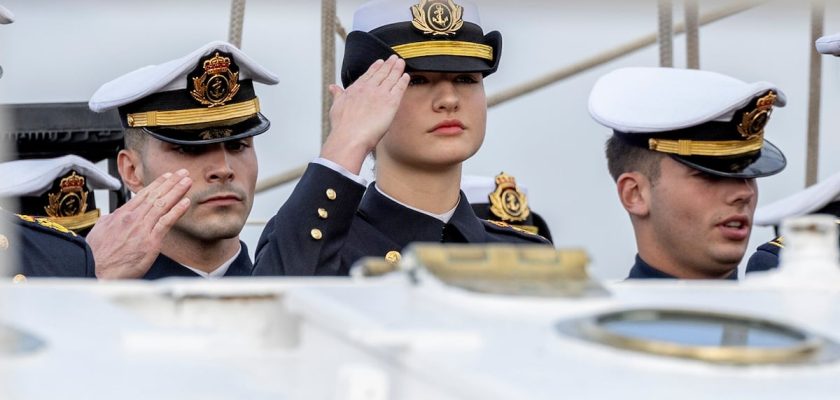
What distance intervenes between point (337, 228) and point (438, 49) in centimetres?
51

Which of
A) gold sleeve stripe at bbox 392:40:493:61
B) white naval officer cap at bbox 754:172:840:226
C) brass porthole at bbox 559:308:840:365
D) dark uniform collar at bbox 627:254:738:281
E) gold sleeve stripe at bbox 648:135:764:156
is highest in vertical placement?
gold sleeve stripe at bbox 392:40:493:61

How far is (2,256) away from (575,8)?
1.38 m

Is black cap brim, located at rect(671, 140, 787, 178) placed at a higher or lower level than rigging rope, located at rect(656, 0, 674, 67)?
lower

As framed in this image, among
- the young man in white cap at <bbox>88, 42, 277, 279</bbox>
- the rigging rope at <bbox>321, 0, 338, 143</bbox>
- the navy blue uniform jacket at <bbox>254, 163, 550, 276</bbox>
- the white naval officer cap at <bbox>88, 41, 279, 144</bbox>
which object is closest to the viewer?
the navy blue uniform jacket at <bbox>254, 163, 550, 276</bbox>

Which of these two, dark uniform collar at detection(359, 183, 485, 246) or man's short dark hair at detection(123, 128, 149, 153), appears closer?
dark uniform collar at detection(359, 183, 485, 246)

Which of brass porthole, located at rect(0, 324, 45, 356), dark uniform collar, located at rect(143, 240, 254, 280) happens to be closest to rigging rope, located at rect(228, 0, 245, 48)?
dark uniform collar, located at rect(143, 240, 254, 280)

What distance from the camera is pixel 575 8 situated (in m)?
3.64

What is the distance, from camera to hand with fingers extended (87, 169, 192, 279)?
13.3 feet

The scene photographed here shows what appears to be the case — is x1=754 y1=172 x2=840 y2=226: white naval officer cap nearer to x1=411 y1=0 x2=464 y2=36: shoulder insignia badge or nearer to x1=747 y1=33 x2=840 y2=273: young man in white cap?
x1=747 y1=33 x2=840 y2=273: young man in white cap

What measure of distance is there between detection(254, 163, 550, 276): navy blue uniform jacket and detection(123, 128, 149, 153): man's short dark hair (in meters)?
0.76

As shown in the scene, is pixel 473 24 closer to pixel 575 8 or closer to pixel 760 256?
Answer: pixel 575 8

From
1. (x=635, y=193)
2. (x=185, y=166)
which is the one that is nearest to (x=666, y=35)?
(x=635, y=193)

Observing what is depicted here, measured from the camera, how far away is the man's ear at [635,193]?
4109 mm

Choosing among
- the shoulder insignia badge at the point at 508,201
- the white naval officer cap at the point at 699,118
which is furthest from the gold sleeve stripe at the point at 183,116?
the shoulder insignia badge at the point at 508,201
